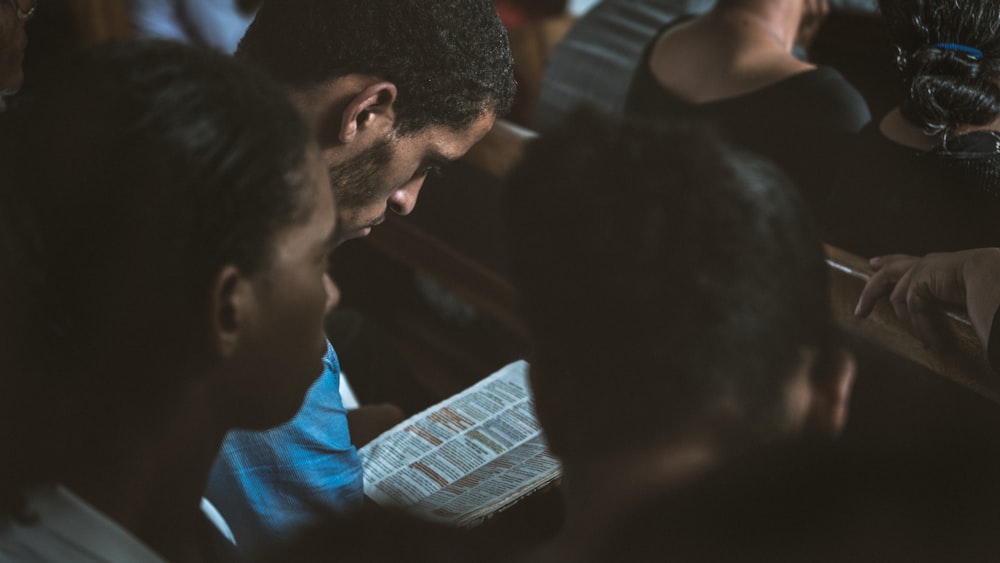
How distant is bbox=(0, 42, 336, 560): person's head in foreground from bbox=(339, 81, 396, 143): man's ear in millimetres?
121

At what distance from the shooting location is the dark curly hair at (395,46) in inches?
28.4

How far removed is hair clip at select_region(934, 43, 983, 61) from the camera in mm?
958

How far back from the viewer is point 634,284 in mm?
511

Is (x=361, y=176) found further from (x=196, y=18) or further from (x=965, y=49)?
(x=965, y=49)

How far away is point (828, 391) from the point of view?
1.84 ft

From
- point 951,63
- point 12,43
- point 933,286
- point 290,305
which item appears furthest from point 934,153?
point 12,43

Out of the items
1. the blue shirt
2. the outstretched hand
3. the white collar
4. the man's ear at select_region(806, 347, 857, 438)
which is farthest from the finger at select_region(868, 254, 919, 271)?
the white collar

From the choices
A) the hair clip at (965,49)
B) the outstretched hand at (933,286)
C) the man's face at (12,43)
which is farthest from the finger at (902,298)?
the man's face at (12,43)

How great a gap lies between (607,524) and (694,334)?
0.44 feet

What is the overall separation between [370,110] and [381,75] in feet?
0.12

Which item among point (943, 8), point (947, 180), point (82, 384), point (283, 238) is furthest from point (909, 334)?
point (82, 384)

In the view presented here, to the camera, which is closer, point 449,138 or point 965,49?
point 449,138

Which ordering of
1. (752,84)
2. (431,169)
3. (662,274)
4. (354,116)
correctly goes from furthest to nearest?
(752,84), (431,169), (354,116), (662,274)

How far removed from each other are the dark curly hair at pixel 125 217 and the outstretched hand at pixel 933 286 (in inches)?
22.4
